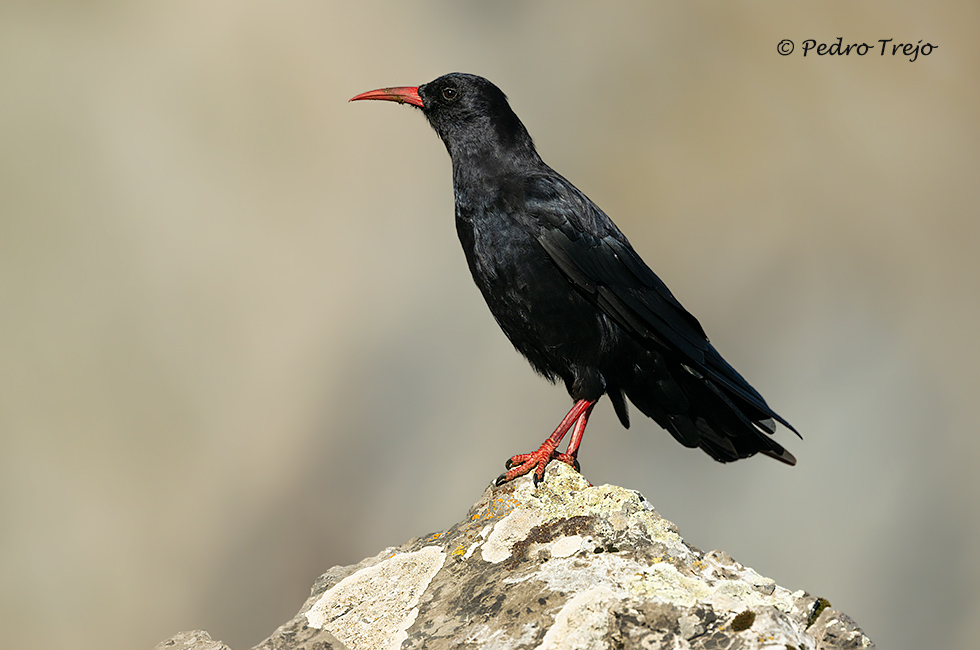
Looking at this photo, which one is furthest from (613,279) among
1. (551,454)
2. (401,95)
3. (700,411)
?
(401,95)

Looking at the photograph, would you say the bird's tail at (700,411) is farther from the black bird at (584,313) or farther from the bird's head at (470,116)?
the bird's head at (470,116)

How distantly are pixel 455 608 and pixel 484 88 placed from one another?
328cm

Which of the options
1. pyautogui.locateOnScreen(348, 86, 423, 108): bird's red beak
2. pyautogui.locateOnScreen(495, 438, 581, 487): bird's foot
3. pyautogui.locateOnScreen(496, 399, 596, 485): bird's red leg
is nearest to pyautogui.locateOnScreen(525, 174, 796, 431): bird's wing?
pyautogui.locateOnScreen(496, 399, 596, 485): bird's red leg

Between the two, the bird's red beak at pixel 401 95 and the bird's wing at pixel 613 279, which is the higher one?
the bird's red beak at pixel 401 95

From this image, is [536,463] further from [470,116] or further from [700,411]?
[470,116]

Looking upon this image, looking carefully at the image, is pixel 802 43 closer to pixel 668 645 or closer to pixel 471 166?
pixel 471 166

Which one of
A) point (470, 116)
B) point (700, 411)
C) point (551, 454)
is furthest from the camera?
point (470, 116)

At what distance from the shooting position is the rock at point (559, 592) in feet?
8.80

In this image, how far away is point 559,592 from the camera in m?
2.93

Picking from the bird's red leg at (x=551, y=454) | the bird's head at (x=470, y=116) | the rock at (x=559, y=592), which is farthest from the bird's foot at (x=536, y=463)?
the bird's head at (x=470, y=116)

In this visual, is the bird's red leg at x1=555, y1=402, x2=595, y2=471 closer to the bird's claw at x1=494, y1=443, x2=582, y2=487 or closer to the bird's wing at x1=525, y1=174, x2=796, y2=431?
the bird's claw at x1=494, y1=443, x2=582, y2=487

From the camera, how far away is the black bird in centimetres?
439

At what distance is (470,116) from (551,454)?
2217 mm

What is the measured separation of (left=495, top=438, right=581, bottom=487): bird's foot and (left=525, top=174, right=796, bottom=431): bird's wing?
84cm
